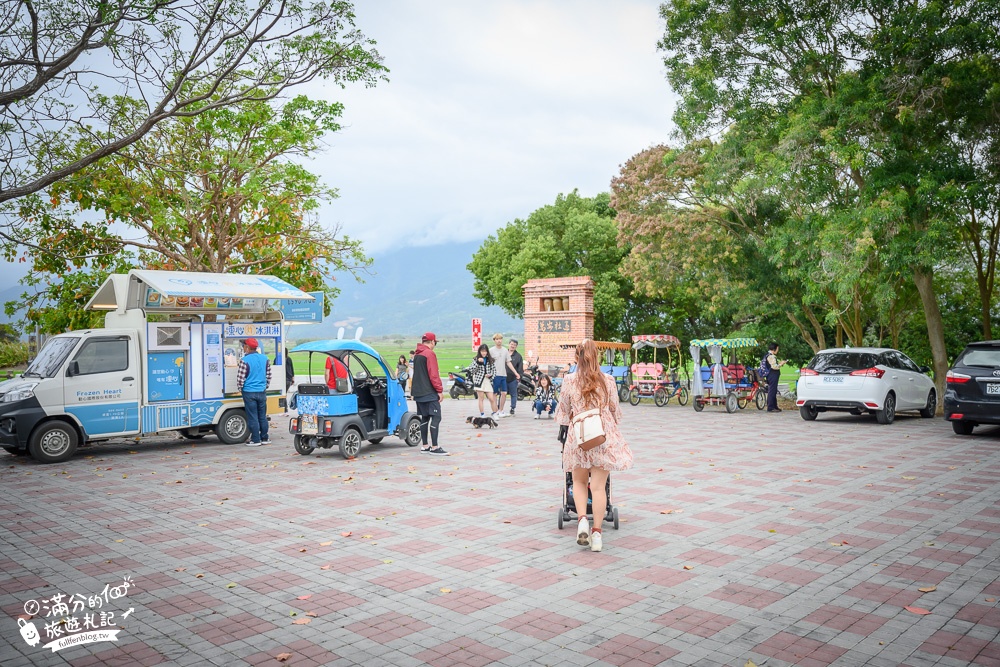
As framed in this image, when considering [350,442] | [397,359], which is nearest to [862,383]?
[350,442]

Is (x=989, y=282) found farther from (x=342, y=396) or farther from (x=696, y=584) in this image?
(x=696, y=584)

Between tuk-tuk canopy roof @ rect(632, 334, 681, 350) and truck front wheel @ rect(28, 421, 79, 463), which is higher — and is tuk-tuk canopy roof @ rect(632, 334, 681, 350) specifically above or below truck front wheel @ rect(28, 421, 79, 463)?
above

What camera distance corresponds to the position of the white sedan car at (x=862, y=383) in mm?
15742

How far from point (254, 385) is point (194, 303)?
6.74 ft

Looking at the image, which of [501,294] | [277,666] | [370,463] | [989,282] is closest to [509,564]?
[277,666]

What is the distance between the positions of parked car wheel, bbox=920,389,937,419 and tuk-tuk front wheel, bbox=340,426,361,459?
43.1 ft

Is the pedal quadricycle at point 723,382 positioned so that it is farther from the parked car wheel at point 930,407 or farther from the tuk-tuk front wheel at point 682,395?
the parked car wheel at point 930,407

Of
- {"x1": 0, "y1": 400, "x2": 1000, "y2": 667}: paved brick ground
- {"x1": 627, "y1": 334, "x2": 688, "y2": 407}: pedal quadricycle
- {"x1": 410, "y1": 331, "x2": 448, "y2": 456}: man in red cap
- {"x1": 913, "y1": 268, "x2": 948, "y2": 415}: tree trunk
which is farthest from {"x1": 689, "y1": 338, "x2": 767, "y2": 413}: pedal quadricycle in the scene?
{"x1": 410, "y1": 331, "x2": 448, "y2": 456}: man in red cap

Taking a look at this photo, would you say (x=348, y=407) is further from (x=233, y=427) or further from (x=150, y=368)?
(x=150, y=368)

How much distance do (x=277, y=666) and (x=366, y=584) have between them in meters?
1.43

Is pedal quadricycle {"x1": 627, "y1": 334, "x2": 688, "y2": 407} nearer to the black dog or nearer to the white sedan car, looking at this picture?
the white sedan car

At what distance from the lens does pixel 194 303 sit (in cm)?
1378

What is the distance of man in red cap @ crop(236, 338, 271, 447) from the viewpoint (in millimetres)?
12961

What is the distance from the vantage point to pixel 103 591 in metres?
5.45
